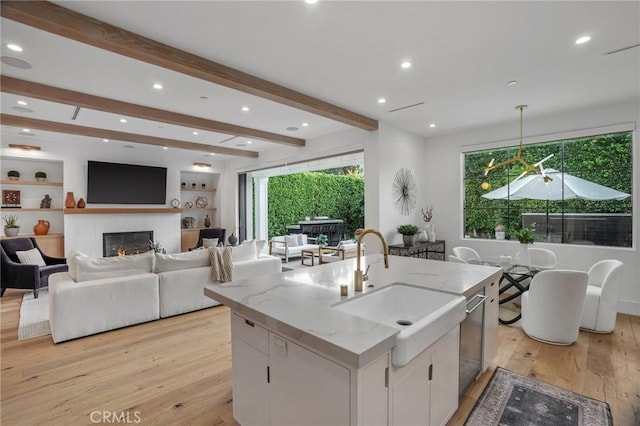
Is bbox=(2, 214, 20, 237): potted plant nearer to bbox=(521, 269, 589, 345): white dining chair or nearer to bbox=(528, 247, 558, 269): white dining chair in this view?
bbox=(521, 269, 589, 345): white dining chair

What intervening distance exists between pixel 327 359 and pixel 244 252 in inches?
146

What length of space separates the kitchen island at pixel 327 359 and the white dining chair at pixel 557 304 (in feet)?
4.60

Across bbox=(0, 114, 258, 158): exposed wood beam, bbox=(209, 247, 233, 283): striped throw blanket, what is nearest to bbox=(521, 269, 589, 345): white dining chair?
bbox=(209, 247, 233, 283): striped throw blanket

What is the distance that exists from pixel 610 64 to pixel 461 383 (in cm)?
335

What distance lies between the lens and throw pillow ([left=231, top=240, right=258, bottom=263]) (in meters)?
4.69

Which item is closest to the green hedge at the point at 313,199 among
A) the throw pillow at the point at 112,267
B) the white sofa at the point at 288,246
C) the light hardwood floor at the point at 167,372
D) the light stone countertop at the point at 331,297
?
the white sofa at the point at 288,246

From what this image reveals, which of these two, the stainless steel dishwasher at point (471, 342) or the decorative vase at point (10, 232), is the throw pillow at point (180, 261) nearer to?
the stainless steel dishwasher at point (471, 342)

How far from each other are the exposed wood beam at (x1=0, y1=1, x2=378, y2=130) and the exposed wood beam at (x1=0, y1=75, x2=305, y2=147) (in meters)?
1.81

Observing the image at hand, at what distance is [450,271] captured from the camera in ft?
8.05

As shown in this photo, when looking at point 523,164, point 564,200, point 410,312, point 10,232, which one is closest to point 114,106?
point 10,232

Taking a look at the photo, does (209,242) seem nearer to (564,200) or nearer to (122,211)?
(122,211)

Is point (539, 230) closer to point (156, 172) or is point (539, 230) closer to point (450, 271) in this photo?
point (450, 271)

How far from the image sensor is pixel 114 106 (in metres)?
4.13

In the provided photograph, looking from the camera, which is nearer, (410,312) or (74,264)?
(410,312)
